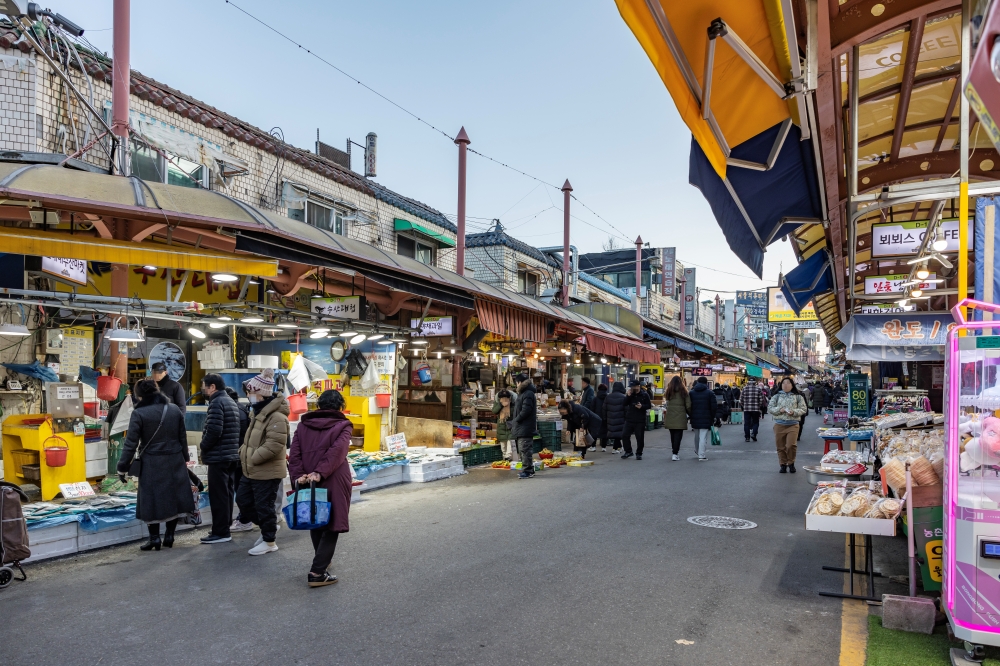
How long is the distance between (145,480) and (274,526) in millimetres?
1519

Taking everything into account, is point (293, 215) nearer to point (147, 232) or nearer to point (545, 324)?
point (545, 324)

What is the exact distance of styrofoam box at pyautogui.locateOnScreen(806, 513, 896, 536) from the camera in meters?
5.19

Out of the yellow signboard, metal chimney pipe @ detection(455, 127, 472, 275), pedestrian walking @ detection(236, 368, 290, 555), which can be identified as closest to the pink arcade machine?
pedestrian walking @ detection(236, 368, 290, 555)

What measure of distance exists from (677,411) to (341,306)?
8.40 m

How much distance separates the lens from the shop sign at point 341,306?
1138 cm

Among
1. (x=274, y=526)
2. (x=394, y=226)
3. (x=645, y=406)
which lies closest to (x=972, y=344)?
(x=274, y=526)

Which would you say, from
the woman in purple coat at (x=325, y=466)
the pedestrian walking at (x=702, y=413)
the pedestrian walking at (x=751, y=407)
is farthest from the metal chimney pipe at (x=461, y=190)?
the woman in purple coat at (x=325, y=466)

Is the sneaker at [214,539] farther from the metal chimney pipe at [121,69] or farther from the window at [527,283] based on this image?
the window at [527,283]

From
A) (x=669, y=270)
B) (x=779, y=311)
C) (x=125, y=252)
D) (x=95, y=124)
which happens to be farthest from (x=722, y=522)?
(x=669, y=270)

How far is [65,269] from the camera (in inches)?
362

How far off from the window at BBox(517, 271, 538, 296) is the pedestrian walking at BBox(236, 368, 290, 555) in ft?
68.6

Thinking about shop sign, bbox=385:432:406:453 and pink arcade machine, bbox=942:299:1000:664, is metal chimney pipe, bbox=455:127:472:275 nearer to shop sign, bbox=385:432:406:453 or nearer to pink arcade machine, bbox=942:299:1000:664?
shop sign, bbox=385:432:406:453

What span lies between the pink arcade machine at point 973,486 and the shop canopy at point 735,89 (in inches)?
77.9

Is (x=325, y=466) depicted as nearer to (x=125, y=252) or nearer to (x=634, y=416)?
(x=125, y=252)
